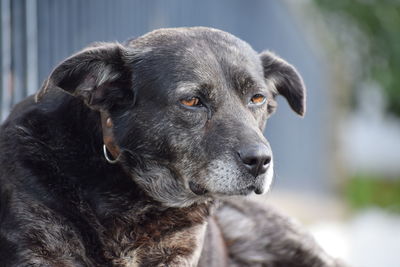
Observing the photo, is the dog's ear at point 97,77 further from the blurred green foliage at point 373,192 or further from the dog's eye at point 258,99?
the blurred green foliage at point 373,192

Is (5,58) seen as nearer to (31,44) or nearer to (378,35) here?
(31,44)

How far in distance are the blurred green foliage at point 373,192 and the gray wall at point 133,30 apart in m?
7.17

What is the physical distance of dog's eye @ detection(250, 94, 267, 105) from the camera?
4.26m

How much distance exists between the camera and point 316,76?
1381 cm

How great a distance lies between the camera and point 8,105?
534 centimetres

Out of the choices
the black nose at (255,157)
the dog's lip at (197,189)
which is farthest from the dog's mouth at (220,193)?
the black nose at (255,157)

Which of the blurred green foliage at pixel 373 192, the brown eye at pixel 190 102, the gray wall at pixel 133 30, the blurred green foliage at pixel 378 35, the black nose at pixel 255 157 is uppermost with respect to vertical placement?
the brown eye at pixel 190 102

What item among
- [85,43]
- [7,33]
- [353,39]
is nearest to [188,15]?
[85,43]

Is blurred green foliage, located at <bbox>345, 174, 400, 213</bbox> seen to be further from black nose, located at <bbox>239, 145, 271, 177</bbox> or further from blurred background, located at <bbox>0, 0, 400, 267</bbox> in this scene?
black nose, located at <bbox>239, 145, 271, 177</bbox>

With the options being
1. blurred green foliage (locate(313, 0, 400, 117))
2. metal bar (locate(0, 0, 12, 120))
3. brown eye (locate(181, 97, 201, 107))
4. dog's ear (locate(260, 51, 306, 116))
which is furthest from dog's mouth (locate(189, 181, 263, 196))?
blurred green foliage (locate(313, 0, 400, 117))

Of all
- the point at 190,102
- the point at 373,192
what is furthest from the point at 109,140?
the point at 373,192

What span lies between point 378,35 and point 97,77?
2059 cm

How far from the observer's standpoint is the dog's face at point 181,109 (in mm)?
3928

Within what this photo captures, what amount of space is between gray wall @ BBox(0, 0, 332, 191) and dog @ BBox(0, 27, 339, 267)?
119 centimetres
